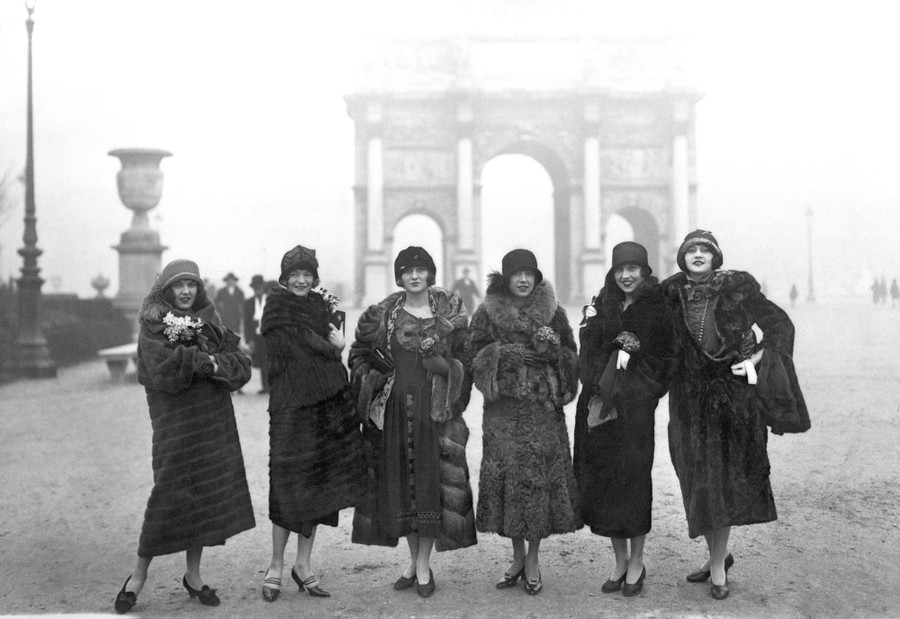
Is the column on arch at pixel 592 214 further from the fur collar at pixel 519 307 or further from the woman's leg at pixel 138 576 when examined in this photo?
the woman's leg at pixel 138 576

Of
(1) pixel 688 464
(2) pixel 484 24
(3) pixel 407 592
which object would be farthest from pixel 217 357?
(2) pixel 484 24

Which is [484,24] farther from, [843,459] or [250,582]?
[250,582]

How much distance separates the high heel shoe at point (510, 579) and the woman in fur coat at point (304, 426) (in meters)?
0.85

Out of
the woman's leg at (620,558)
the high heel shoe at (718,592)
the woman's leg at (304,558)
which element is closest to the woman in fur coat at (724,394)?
the high heel shoe at (718,592)

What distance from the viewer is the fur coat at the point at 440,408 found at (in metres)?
4.84

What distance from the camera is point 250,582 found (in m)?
5.07

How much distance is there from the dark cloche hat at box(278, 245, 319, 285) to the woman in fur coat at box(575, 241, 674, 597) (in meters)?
1.47

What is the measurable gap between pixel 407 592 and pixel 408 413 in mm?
891

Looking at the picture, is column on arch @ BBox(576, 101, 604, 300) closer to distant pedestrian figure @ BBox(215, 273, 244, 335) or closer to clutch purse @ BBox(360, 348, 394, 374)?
distant pedestrian figure @ BBox(215, 273, 244, 335)

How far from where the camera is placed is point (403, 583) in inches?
193

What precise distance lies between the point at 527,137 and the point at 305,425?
28622 mm

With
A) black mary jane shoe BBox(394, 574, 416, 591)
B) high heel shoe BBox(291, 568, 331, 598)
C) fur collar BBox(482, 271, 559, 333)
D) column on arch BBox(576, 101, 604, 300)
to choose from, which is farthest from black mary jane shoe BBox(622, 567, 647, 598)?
column on arch BBox(576, 101, 604, 300)

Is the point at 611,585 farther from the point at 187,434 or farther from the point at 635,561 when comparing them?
the point at 187,434

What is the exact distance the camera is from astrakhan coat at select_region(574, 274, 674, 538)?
4766 mm
